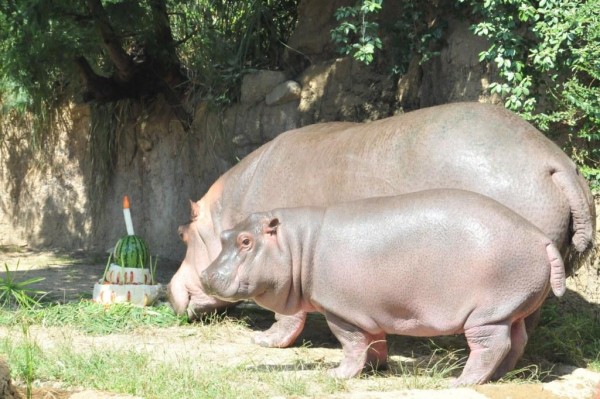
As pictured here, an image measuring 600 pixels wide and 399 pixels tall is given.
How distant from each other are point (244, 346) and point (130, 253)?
1494mm

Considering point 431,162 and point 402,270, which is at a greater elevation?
point 431,162

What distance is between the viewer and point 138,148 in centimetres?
1059

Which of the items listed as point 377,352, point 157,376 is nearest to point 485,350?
point 377,352

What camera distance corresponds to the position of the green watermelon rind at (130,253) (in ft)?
24.8

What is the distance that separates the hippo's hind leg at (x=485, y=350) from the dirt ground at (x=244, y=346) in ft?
0.47

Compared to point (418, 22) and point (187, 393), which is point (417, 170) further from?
point (418, 22)

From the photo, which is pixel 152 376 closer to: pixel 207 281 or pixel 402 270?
pixel 207 281

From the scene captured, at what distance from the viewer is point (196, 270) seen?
7289 mm

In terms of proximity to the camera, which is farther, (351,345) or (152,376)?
(351,345)

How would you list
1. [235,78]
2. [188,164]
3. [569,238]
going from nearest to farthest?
1. [569,238]
2. [235,78]
3. [188,164]

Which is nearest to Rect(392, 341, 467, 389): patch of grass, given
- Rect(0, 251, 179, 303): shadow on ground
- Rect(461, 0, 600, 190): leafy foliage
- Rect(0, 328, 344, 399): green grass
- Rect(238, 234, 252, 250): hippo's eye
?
Rect(0, 328, 344, 399): green grass

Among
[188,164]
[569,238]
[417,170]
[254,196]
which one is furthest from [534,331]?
[188,164]

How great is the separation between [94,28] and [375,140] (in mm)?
4446

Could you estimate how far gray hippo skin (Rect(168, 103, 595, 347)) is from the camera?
5.40 m
